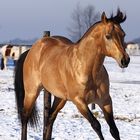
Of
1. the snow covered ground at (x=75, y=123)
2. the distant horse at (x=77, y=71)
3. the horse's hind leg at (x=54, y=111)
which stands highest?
the distant horse at (x=77, y=71)

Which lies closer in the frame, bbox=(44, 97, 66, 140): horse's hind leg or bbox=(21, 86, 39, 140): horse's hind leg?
bbox=(44, 97, 66, 140): horse's hind leg

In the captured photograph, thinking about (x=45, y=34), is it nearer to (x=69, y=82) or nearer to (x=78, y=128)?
(x=78, y=128)

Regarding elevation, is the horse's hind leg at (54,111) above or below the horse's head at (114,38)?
below

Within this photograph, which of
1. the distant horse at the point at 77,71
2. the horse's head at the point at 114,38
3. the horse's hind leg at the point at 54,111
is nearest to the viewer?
the horse's head at the point at 114,38

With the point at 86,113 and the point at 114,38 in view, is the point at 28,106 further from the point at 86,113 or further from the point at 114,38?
the point at 114,38

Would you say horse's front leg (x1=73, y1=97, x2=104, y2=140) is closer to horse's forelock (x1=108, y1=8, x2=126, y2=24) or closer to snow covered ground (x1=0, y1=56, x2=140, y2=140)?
horse's forelock (x1=108, y1=8, x2=126, y2=24)

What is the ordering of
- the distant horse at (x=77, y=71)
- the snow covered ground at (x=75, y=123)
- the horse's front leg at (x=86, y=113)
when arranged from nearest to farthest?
the distant horse at (x=77, y=71), the horse's front leg at (x=86, y=113), the snow covered ground at (x=75, y=123)

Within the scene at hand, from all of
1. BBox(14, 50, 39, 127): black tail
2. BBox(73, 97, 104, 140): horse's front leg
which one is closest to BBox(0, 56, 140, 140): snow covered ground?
BBox(14, 50, 39, 127): black tail

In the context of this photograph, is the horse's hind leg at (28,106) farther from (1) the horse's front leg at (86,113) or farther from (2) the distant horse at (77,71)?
(1) the horse's front leg at (86,113)

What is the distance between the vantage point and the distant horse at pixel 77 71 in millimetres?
4711

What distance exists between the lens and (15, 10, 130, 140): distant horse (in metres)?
4.71

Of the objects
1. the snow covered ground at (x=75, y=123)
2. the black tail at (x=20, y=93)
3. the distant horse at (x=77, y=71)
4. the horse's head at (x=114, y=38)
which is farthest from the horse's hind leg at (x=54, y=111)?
the horse's head at (x=114, y=38)

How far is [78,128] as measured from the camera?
7.66 m

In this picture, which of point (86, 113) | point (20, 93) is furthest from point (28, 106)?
point (86, 113)
